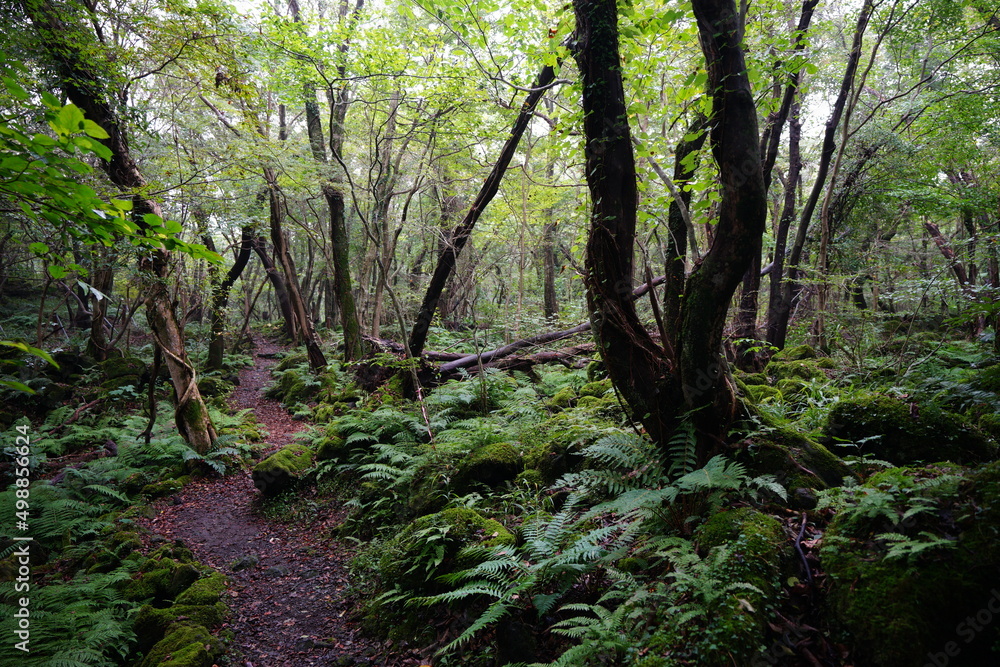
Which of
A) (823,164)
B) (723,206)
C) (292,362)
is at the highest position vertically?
(823,164)

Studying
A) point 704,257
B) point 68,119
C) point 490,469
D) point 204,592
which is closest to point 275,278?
point 204,592

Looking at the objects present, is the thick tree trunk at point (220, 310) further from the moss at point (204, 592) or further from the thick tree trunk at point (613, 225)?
the thick tree trunk at point (613, 225)

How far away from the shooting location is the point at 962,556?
2.39 meters

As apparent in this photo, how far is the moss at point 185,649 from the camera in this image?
3.81 meters

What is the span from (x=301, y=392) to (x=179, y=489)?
5.58m

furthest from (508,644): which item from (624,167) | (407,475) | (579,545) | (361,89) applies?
(361,89)

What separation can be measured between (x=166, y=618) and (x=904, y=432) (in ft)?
22.5

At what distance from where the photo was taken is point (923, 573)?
2400 mm

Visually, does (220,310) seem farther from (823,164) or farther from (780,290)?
(823,164)

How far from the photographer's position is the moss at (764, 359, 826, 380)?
7285 millimetres

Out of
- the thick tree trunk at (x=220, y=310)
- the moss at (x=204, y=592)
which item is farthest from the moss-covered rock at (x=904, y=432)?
the thick tree trunk at (x=220, y=310)

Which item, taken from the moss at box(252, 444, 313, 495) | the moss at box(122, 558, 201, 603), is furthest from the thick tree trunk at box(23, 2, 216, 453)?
the moss at box(122, 558, 201, 603)

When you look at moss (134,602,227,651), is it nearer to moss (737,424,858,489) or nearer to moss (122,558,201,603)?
moss (122,558,201,603)

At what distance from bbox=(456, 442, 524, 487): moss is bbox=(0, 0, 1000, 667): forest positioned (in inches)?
1.7
